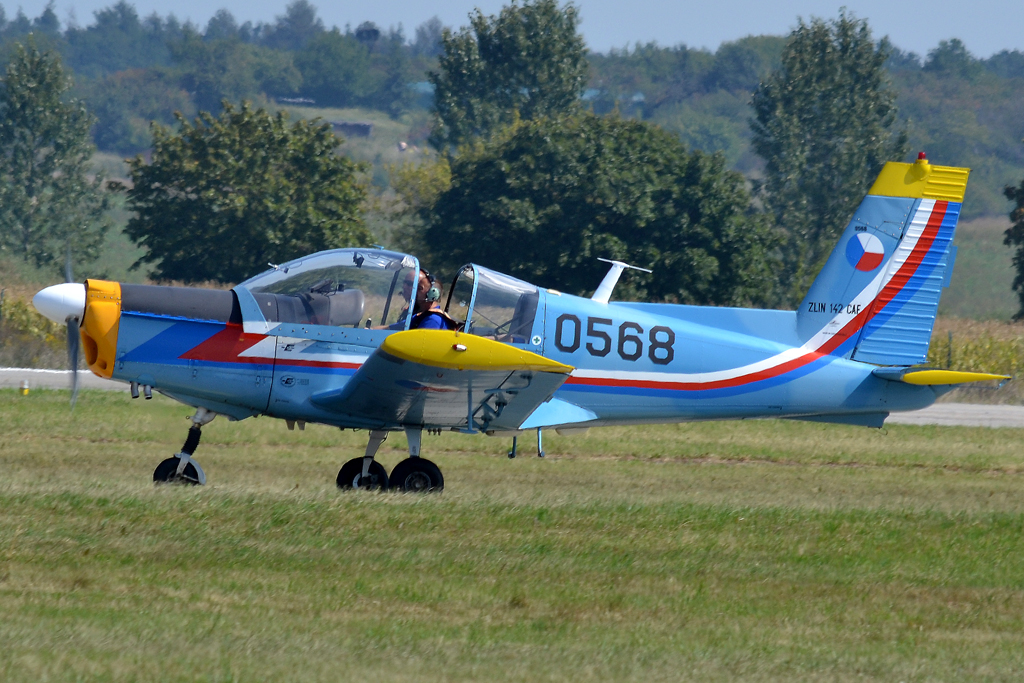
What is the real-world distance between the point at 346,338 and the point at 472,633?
Result: 14.2ft

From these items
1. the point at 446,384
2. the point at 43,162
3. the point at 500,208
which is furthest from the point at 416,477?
the point at 43,162

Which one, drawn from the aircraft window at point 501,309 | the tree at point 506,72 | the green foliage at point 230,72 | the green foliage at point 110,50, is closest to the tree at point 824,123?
the tree at point 506,72

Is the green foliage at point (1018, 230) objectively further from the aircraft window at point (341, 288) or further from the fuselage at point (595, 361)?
the aircraft window at point (341, 288)

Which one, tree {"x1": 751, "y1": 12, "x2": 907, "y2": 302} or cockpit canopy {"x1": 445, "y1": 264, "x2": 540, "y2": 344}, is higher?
tree {"x1": 751, "y1": 12, "x2": 907, "y2": 302}

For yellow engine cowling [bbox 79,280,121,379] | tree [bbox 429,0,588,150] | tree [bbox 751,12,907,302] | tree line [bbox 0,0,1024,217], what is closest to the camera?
yellow engine cowling [bbox 79,280,121,379]

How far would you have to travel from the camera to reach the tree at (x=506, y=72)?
58219mm

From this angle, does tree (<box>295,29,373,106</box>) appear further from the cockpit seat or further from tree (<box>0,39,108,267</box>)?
the cockpit seat

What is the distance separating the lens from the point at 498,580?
722 centimetres

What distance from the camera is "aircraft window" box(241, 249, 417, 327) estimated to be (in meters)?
9.95

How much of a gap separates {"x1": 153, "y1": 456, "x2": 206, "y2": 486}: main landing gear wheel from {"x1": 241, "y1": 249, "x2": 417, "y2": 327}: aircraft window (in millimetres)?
1493

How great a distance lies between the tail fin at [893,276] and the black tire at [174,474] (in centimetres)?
569

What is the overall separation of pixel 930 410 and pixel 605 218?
13464 millimetres

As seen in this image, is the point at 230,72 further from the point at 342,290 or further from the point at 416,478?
the point at 416,478

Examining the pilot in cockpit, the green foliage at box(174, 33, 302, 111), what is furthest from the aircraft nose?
the green foliage at box(174, 33, 302, 111)
